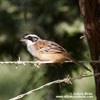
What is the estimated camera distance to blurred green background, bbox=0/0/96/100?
3741 millimetres

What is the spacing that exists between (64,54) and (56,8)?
0.87 m

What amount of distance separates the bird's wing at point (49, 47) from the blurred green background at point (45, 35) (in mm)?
423

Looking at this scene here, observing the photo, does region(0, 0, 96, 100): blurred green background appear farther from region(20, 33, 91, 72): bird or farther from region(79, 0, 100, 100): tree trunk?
region(79, 0, 100, 100): tree trunk

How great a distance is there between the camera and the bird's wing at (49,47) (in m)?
3.18

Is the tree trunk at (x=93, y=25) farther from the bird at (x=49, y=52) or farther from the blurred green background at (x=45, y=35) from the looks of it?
the blurred green background at (x=45, y=35)

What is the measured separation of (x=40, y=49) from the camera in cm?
327

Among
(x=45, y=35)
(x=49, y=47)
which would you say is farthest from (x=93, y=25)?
(x=45, y=35)

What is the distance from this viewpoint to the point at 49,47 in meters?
3.22

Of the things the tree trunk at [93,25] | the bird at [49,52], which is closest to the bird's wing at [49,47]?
the bird at [49,52]

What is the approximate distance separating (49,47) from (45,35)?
687 millimetres

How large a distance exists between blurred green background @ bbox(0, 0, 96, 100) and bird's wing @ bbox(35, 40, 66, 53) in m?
0.42

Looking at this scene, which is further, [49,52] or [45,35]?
[45,35]

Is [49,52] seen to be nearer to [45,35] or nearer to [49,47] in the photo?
[49,47]

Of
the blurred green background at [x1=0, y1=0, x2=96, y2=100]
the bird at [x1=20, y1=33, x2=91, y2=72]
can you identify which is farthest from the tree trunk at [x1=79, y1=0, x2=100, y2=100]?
the blurred green background at [x1=0, y1=0, x2=96, y2=100]
